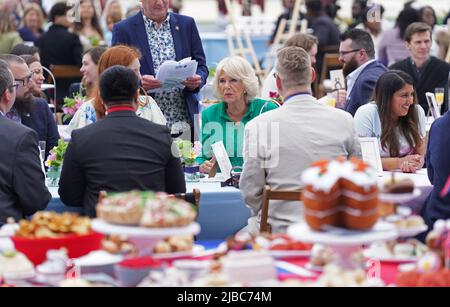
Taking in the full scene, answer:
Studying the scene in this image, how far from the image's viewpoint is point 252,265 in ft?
10.3

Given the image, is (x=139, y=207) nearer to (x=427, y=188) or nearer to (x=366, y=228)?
(x=366, y=228)

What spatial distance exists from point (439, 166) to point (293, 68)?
0.85 metres

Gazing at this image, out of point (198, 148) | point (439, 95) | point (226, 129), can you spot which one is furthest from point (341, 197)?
point (439, 95)

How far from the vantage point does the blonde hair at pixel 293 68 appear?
4762mm

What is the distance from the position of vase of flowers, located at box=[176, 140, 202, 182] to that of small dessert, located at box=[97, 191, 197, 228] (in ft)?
8.13

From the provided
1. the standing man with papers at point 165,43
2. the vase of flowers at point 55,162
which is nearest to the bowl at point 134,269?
the vase of flowers at point 55,162

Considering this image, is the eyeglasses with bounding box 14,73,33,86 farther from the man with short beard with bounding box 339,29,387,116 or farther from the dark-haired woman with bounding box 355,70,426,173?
the man with short beard with bounding box 339,29,387,116

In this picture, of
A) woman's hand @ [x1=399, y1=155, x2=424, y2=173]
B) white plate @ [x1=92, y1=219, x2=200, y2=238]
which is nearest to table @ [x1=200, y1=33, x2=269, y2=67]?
woman's hand @ [x1=399, y1=155, x2=424, y2=173]

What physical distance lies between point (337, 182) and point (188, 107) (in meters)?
3.97

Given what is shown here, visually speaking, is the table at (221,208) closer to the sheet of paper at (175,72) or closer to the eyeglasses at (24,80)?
the sheet of paper at (175,72)

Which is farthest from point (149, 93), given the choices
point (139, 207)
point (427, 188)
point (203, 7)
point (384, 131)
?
point (203, 7)

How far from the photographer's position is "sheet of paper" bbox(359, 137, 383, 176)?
5.95 meters

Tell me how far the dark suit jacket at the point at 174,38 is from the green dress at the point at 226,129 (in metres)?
0.56

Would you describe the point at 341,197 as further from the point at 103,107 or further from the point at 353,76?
the point at 353,76
